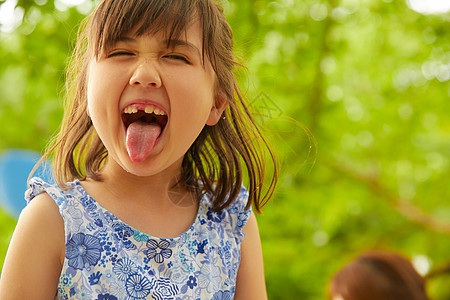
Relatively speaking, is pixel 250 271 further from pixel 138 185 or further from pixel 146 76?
pixel 146 76

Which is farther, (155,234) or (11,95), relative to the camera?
(11,95)

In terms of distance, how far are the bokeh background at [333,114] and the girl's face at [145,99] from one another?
4.76ft

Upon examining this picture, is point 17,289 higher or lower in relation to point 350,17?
lower

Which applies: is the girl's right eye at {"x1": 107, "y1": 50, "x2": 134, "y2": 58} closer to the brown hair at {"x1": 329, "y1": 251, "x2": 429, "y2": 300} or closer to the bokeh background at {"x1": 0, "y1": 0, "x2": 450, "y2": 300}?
the brown hair at {"x1": 329, "y1": 251, "x2": 429, "y2": 300}

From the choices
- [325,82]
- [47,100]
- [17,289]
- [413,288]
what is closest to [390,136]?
[325,82]

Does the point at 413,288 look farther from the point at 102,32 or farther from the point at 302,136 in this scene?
the point at 102,32

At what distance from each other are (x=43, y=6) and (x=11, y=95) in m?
1.33

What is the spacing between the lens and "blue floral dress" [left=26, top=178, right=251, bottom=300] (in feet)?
3.98

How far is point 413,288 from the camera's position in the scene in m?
2.09

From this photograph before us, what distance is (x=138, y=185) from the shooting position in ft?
4.53

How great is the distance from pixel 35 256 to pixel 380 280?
55.2 inches

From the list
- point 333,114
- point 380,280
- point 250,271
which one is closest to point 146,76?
point 250,271

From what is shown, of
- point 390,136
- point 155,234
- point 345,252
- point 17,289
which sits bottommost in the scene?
point 17,289

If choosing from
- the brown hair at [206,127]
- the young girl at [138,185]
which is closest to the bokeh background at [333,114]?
the brown hair at [206,127]
